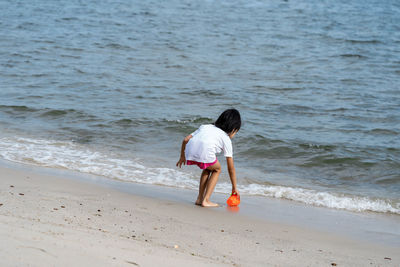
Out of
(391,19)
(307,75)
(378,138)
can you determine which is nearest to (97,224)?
(378,138)

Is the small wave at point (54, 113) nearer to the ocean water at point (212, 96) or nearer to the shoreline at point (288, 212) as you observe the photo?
the ocean water at point (212, 96)

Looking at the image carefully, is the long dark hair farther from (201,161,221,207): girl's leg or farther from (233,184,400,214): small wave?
(233,184,400,214): small wave

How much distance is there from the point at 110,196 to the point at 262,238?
1792 millimetres

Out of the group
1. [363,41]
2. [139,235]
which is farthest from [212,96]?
[363,41]

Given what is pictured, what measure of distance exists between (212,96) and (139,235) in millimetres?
7380

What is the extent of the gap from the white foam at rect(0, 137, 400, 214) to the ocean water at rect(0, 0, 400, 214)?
1.0 inches

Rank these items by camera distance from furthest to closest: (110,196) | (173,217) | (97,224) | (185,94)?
(185,94) → (110,196) → (173,217) → (97,224)

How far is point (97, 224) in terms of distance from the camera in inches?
166

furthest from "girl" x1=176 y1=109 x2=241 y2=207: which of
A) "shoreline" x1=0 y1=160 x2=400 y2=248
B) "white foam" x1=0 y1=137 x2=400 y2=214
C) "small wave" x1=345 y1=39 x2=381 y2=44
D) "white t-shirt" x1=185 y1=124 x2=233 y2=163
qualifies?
"small wave" x1=345 y1=39 x2=381 y2=44

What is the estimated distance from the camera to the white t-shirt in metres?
5.20

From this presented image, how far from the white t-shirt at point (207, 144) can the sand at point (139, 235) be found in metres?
0.53

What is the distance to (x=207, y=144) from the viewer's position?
5.18m

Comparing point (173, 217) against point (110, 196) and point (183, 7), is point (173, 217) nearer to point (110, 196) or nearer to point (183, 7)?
point (110, 196)

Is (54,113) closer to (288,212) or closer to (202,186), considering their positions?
(202,186)
